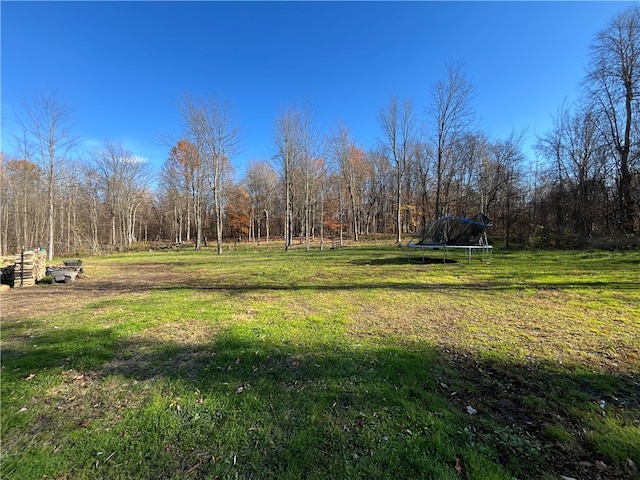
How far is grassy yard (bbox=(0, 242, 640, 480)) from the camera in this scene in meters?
2.02

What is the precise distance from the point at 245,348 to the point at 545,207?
26.1 meters

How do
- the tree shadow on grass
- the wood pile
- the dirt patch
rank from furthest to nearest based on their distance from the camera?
the wood pile < the dirt patch < the tree shadow on grass

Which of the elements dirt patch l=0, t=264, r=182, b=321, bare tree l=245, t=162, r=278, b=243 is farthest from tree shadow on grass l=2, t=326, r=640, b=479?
bare tree l=245, t=162, r=278, b=243

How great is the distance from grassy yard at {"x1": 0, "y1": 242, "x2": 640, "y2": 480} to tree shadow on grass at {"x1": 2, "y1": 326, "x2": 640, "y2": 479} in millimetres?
15

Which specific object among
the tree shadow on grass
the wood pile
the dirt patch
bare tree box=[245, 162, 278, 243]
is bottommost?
the tree shadow on grass

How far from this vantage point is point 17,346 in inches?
158

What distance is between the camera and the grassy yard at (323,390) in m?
2.02

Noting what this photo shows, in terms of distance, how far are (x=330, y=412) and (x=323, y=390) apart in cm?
36

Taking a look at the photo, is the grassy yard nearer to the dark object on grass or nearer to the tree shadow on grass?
the tree shadow on grass

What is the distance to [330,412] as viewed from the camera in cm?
255

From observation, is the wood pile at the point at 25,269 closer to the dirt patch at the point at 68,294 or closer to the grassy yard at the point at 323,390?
the dirt patch at the point at 68,294

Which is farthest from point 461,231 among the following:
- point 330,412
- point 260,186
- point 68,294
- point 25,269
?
point 260,186

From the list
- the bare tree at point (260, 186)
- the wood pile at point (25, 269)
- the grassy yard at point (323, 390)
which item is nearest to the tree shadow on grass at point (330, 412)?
the grassy yard at point (323, 390)

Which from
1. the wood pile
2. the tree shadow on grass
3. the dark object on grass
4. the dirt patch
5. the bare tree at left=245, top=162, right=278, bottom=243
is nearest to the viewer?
the tree shadow on grass
